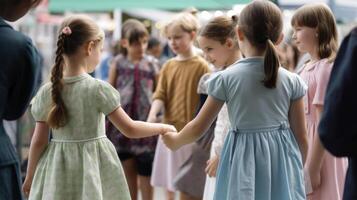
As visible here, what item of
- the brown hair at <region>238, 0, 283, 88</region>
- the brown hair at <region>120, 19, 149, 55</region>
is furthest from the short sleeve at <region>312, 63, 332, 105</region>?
the brown hair at <region>120, 19, 149, 55</region>

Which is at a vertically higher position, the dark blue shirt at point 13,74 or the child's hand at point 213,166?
the dark blue shirt at point 13,74

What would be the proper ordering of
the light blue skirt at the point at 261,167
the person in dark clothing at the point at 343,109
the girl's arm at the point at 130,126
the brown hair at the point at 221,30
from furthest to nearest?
the brown hair at the point at 221,30 < the girl's arm at the point at 130,126 < the light blue skirt at the point at 261,167 < the person in dark clothing at the point at 343,109

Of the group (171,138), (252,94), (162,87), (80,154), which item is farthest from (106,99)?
(162,87)

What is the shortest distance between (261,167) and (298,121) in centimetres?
31

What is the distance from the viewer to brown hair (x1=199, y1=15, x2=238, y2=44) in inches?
142

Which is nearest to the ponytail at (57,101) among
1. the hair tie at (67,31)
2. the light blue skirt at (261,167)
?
the hair tie at (67,31)

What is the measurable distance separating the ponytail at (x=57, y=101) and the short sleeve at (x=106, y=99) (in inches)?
7.3

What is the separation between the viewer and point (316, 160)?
300cm

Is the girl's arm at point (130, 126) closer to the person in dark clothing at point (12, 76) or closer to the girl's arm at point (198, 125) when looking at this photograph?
the girl's arm at point (198, 125)

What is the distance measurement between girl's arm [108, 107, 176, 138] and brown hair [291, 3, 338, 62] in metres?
0.94

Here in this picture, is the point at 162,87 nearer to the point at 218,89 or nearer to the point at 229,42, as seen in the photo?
the point at 229,42

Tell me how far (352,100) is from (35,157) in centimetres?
175

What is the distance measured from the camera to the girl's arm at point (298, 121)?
2.94 metres

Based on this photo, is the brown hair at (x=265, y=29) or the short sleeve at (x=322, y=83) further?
the short sleeve at (x=322, y=83)
